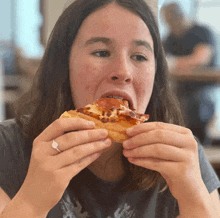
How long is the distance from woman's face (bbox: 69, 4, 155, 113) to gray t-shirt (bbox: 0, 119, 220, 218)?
26 centimetres

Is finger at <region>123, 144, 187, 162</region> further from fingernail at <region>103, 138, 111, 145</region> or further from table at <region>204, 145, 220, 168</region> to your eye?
table at <region>204, 145, 220, 168</region>

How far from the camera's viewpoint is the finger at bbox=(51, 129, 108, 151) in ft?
1.87

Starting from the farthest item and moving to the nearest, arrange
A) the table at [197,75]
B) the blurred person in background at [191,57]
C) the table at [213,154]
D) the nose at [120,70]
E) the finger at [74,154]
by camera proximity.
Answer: the table at [213,154] → the table at [197,75] → the blurred person in background at [191,57] → the nose at [120,70] → the finger at [74,154]

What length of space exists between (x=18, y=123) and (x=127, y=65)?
441 mm

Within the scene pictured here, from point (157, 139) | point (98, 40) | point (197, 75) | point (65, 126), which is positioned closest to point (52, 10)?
point (98, 40)

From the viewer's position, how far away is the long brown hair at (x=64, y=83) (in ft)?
2.50

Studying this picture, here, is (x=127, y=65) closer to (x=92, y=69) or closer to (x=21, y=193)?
(x=92, y=69)

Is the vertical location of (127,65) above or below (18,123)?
above

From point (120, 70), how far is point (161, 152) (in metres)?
0.26

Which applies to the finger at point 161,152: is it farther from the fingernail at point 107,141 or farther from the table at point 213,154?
the table at point 213,154

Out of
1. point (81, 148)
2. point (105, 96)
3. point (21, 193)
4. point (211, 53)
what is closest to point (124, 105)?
point (105, 96)

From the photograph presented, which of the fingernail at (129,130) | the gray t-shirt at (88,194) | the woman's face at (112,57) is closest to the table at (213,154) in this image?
the gray t-shirt at (88,194)

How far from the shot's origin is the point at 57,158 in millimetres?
566

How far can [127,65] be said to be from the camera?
0.71 m
